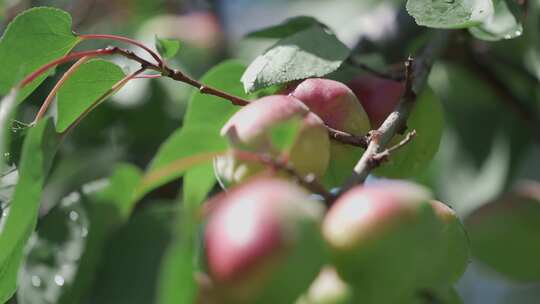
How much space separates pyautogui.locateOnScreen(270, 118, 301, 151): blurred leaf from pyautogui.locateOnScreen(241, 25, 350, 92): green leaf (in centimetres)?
18

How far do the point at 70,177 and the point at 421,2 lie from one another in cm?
80

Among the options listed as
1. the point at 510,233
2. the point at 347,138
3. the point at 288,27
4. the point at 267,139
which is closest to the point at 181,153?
the point at 267,139

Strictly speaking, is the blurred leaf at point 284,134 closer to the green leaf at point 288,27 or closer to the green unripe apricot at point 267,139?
the green unripe apricot at point 267,139

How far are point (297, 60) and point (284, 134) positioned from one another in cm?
23

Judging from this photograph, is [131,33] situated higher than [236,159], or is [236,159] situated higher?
[236,159]

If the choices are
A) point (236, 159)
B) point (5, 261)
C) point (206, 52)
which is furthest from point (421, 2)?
point (206, 52)

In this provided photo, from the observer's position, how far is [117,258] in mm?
756

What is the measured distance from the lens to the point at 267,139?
1.96 feet

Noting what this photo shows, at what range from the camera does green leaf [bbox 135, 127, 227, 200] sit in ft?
1.83

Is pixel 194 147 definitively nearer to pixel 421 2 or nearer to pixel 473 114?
pixel 421 2

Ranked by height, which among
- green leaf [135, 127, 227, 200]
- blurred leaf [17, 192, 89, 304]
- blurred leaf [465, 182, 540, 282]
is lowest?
blurred leaf [465, 182, 540, 282]

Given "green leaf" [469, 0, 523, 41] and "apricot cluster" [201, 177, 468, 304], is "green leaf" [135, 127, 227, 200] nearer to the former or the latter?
"apricot cluster" [201, 177, 468, 304]

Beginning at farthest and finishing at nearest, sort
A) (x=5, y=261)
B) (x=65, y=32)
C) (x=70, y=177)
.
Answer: (x=70, y=177) < (x=65, y=32) < (x=5, y=261)

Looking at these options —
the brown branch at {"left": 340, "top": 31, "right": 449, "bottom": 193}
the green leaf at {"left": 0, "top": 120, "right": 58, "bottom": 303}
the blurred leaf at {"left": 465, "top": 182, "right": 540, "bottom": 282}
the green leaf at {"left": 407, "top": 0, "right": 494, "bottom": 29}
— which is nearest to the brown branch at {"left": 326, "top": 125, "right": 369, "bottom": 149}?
the brown branch at {"left": 340, "top": 31, "right": 449, "bottom": 193}
